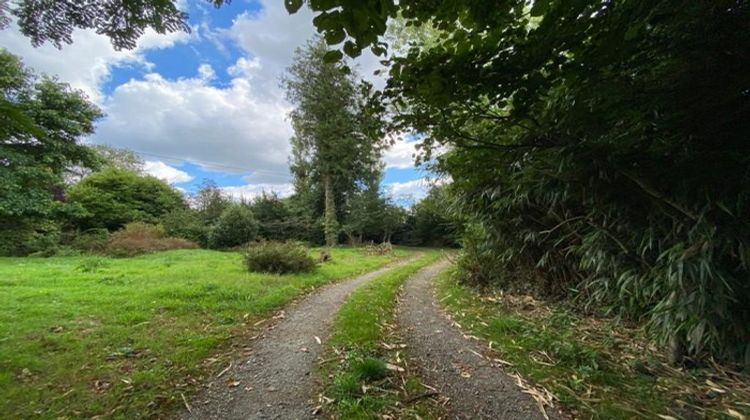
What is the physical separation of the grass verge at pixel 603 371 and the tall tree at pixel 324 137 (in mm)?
12591

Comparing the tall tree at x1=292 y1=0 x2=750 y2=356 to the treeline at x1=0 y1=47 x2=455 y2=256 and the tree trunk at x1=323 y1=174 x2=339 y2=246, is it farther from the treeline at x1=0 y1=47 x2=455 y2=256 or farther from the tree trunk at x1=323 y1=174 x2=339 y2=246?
the tree trunk at x1=323 y1=174 x2=339 y2=246

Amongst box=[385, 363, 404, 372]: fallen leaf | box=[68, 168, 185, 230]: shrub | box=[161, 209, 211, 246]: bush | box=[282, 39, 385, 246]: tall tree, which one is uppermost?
box=[282, 39, 385, 246]: tall tree

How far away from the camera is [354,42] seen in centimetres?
146

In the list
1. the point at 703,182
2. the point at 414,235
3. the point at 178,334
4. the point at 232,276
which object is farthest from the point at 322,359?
the point at 414,235

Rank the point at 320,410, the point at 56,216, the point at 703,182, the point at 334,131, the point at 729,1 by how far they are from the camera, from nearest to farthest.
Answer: the point at 729,1
the point at 320,410
the point at 703,182
the point at 56,216
the point at 334,131

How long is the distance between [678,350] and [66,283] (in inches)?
347

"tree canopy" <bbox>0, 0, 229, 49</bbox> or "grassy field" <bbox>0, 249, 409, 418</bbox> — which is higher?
"tree canopy" <bbox>0, 0, 229, 49</bbox>

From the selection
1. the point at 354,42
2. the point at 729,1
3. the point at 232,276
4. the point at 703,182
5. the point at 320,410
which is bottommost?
the point at 320,410

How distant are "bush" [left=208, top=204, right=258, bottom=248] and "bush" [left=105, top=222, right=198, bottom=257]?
0.99 m

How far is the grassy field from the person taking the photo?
7.97 feet

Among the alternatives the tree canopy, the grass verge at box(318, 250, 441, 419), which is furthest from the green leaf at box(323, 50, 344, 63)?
the grass verge at box(318, 250, 441, 419)

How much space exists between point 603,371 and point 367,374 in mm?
1959

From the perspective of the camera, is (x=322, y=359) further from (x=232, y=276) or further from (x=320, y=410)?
(x=232, y=276)

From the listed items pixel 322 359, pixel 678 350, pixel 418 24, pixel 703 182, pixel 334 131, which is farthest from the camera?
pixel 334 131
